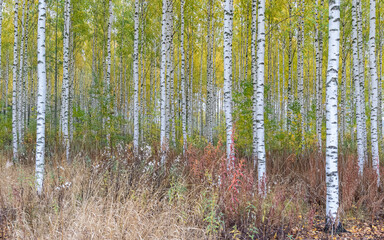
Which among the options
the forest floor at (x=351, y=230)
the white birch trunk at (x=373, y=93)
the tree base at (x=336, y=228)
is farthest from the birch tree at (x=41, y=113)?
the white birch trunk at (x=373, y=93)

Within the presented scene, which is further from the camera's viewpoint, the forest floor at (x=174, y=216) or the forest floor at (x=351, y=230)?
the forest floor at (x=351, y=230)

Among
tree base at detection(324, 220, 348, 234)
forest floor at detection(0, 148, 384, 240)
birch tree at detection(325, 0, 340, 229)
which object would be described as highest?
birch tree at detection(325, 0, 340, 229)

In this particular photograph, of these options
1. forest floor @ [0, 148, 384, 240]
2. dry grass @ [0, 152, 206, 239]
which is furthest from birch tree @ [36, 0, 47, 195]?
dry grass @ [0, 152, 206, 239]

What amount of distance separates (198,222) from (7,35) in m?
19.8

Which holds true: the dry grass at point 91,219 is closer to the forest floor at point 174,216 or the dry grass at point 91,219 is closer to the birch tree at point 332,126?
the forest floor at point 174,216

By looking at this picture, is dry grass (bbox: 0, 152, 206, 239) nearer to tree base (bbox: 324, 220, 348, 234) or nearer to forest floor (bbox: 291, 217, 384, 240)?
forest floor (bbox: 291, 217, 384, 240)

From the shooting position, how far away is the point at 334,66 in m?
3.69

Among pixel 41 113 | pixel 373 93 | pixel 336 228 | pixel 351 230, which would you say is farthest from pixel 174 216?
pixel 373 93

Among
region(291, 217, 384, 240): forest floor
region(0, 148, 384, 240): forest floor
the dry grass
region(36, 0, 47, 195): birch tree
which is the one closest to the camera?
the dry grass

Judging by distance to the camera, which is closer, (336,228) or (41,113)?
(336,228)

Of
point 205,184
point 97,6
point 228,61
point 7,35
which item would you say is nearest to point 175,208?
point 205,184

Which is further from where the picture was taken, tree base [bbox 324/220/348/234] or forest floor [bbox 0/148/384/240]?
tree base [bbox 324/220/348/234]

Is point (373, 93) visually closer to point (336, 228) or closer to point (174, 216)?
point (336, 228)

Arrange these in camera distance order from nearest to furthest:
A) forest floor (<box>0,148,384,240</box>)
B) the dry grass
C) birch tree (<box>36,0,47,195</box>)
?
1. the dry grass
2. forest floor (<box>0,148,384,240</box>)
3. birch tree (<box>36,0,47,195</box>)
